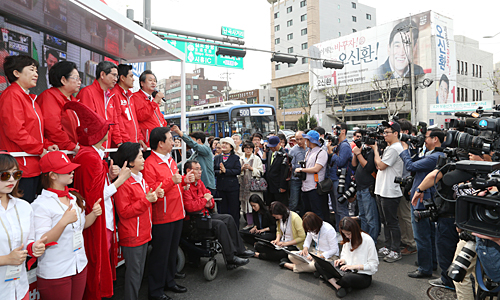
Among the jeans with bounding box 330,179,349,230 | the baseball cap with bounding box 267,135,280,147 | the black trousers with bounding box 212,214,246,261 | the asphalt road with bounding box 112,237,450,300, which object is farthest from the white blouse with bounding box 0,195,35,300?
the baseball cap with bounding box 267,135,280,147

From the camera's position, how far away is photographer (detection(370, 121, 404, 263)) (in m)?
4.83

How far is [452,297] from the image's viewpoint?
3.66 meters

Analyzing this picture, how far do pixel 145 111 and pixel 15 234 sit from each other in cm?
246

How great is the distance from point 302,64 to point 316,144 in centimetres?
4371

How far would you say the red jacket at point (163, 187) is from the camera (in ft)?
11.8

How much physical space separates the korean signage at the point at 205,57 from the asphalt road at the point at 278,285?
9.47 m

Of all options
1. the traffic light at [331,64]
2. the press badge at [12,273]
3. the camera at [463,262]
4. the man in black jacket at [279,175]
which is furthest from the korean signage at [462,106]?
the press badge at [12,273]

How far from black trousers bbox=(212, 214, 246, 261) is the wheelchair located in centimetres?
10

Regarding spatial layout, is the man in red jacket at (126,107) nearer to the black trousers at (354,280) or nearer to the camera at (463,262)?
the black trousers at (354,280)

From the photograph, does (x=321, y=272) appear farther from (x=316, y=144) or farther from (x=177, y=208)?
(x=316, y=144)

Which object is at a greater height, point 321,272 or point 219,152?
point 219,152

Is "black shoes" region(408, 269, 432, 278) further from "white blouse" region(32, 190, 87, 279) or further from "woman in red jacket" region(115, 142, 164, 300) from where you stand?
"white blouse" region(32, 190, 87, 279)

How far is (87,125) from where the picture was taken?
2.91 metres

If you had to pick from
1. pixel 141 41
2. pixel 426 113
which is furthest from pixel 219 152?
pixel 426 113
